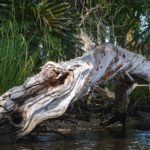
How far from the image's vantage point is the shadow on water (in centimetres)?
441

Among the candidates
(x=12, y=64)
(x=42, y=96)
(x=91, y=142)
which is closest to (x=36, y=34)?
(x=12, y=64)

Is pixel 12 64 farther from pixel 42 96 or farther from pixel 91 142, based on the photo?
pixel 91 142

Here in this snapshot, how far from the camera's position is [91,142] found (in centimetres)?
494

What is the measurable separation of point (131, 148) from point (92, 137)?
1132 mm

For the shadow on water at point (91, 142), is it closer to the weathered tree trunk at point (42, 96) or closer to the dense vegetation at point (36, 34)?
the weathered tree trunk at point (42, 96)

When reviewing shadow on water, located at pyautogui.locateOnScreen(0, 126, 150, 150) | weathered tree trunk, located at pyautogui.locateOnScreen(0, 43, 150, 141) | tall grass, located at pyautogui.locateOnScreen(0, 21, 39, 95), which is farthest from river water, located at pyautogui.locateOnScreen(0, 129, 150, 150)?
tall grass, located at pyautogui.locateOnScreen(0, 21, 39, 95)

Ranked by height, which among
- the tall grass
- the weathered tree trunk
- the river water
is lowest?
the river water

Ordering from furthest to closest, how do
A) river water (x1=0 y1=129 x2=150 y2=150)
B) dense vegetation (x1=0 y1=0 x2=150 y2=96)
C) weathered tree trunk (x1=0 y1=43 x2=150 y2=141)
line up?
dense vegetation (x1=0 y1=0 x2=150 y2=96) < river water (x1=0 y1=129 x2=150 y2=150) < weathered tree trunk (x1=0 y1=43 x2=150 y2=141)

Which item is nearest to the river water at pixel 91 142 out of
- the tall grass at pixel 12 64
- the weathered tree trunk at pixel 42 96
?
the weathered tree trunk at pixel 42 96

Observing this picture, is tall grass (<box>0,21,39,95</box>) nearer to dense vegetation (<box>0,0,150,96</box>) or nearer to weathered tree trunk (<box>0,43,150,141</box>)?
dense vegetation (<box>0,0,150,96</box>)

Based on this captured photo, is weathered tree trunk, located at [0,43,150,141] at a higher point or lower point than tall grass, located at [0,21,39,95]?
lower

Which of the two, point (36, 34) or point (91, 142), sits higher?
point (36, 34)

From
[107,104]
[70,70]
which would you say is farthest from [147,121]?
[70,70]

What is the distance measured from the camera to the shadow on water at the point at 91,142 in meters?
4.41
